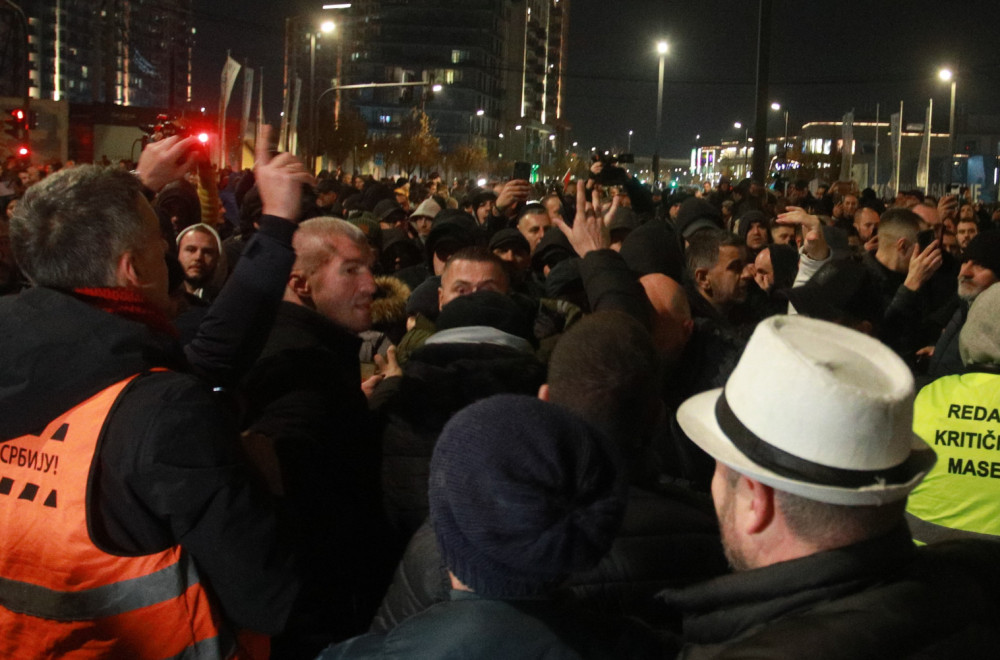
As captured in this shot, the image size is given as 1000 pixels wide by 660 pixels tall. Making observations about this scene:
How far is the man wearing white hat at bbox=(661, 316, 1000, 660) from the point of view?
1743 mm

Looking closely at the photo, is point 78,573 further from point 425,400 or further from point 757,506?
point 757,506

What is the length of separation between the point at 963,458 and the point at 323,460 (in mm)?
2293

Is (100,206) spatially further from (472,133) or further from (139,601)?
(472,133)

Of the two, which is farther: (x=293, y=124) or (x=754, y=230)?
(x=293, y=124)

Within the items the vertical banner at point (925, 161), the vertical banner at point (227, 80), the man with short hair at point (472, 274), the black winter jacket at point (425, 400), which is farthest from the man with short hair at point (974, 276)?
the vertical banner at point (925, 161)

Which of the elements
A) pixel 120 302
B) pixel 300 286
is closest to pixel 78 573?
pixel 120 302

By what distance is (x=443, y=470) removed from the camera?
1884 millimetres

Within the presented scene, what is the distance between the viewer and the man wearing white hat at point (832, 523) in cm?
174

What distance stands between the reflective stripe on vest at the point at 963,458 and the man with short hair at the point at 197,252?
411 cm

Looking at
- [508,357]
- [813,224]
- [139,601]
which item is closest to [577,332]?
[508,357]

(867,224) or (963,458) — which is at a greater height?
(867,224)

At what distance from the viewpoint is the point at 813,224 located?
7.06 metres

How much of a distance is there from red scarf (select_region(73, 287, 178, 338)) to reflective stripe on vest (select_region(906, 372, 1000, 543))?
106 inches

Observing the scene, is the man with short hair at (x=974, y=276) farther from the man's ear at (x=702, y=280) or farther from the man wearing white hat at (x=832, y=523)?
the man wearing white hat at (x=832, y=523)
